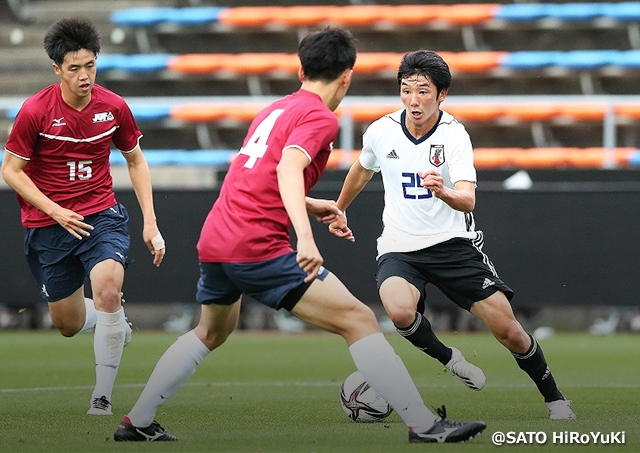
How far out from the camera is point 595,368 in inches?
400

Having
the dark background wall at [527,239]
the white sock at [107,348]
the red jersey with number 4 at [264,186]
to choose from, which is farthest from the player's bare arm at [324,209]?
the dark background wall at [527,239]

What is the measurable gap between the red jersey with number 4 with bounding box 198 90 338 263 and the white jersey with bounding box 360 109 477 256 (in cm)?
172

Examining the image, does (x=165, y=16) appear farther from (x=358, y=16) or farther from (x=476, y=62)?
(x=476, y=62)

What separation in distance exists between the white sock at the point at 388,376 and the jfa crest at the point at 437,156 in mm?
1909

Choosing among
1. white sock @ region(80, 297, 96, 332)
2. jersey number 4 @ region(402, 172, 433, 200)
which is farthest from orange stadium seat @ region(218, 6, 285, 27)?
jersey number 4 @ region(402, 172, 433, 200)

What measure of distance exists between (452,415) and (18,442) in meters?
2.52

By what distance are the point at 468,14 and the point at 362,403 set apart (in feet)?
46.3

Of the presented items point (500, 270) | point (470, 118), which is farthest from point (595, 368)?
point (470, 118)

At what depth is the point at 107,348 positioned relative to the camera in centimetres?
678

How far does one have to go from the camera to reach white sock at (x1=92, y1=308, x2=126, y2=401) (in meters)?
6.75

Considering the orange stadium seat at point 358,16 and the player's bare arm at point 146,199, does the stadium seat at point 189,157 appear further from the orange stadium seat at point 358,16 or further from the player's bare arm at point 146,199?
the player's bare arm at point 146,199

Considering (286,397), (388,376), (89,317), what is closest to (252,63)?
(286,397)

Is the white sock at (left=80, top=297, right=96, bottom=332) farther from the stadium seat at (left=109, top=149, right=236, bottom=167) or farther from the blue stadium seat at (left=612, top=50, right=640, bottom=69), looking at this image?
the blue stadium seat at (left=612, top=50, right=640, bottom=69)

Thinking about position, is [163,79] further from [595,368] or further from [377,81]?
[595,368]
